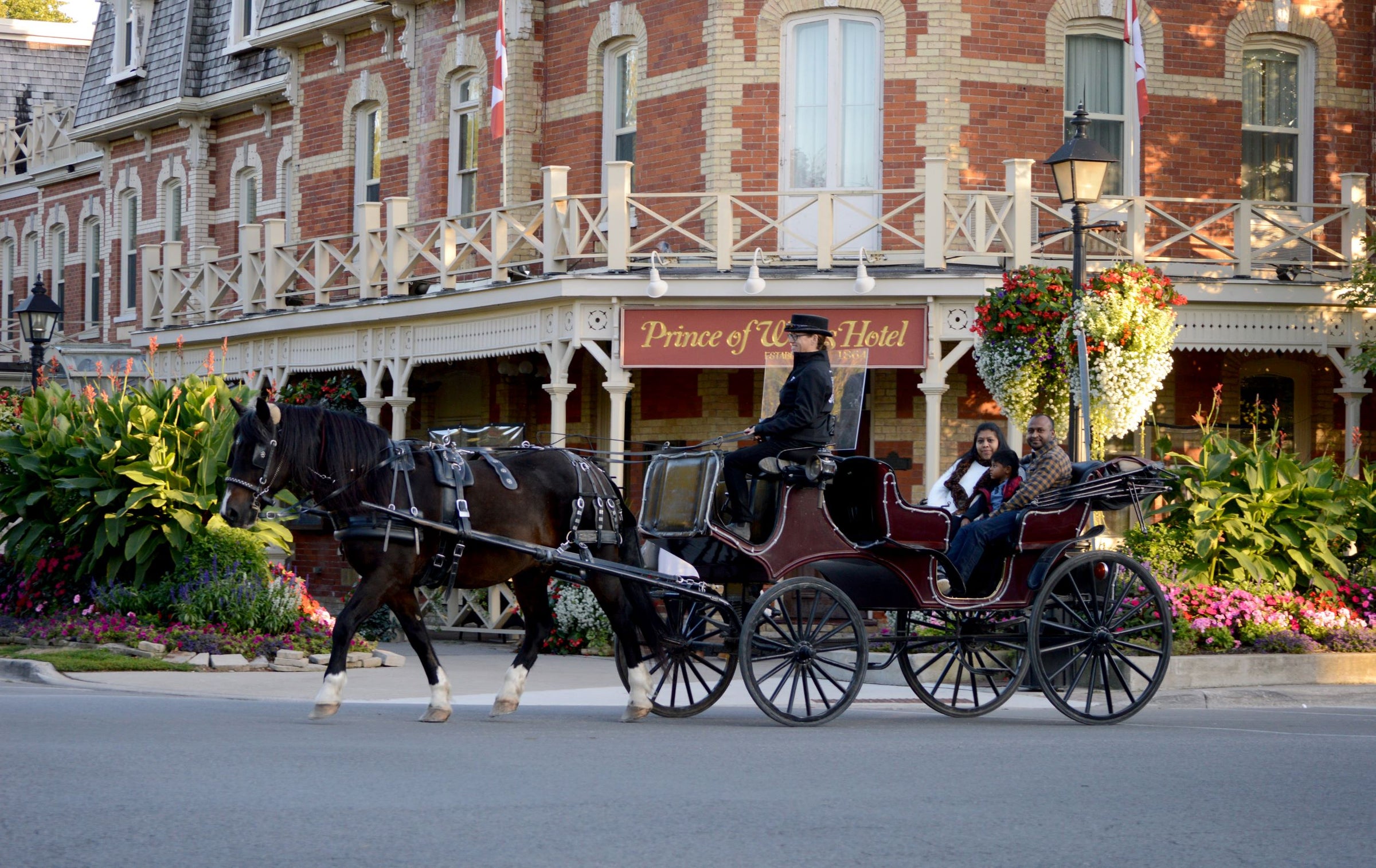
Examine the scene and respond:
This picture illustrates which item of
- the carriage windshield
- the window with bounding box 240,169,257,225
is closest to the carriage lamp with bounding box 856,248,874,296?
the carriage windshield

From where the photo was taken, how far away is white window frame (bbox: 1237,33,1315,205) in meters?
20.6

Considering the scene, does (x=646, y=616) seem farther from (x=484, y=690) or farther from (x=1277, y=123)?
(x=1277, y=123)

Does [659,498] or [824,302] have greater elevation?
[824,302]

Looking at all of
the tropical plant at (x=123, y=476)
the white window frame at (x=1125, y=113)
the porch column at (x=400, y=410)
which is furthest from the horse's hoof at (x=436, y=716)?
the white window frame at (x=1125, y=113)

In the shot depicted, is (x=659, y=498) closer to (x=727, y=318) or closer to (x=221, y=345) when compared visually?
(x=727, y=318)

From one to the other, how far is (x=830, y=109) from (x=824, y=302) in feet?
9.40

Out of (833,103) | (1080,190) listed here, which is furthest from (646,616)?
→ (833,103)

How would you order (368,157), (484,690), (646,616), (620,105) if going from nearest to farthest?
(646,616)
(484,690)
(620,105)
(368,157)

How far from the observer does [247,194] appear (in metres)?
29.7

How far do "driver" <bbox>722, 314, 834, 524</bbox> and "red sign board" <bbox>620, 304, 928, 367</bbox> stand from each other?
23.8 ft

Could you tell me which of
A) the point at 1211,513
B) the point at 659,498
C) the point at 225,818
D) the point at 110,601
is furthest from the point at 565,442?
the point at 225,818

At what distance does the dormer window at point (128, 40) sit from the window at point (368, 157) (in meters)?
7.11

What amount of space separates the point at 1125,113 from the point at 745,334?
5505mm

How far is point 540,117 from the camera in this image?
73.3ft
